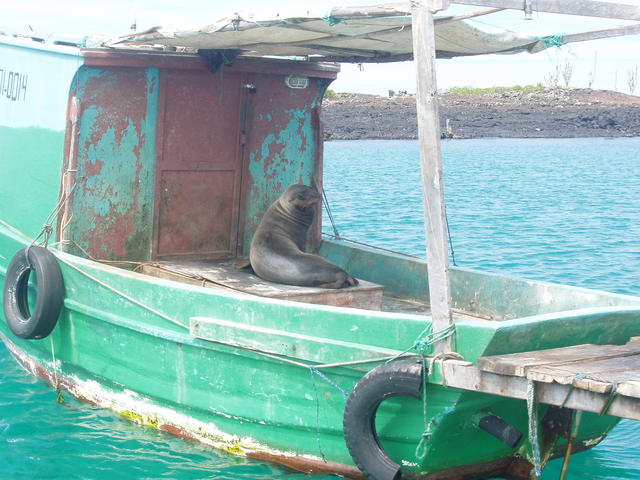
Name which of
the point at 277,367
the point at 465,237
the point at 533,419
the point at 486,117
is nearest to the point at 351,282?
the point at 277,367

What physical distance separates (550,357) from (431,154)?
1368 mm

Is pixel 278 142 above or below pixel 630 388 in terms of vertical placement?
above

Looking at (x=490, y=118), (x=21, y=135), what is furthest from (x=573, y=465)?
(x=490, y=118)

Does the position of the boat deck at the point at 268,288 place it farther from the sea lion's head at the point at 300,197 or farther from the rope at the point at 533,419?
the rope at the point at 533,419

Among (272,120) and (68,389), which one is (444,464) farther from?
(272,120)

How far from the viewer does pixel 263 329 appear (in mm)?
6020

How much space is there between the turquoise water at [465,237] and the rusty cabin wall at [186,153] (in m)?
1.61

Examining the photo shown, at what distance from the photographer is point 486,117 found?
61.2m

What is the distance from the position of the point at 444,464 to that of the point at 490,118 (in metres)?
57.1

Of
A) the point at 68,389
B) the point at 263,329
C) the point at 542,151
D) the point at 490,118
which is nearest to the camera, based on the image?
the point at 263,329

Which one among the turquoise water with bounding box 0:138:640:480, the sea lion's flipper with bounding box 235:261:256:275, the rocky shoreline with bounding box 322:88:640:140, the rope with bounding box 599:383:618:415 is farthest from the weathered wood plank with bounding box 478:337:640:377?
the rocky shoreline with bounding box 322:88:640:140

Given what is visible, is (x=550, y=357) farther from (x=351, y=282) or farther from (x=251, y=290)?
(x=251, y=290)

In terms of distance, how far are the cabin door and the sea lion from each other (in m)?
0.62

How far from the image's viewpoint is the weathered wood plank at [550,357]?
16.3 ft
